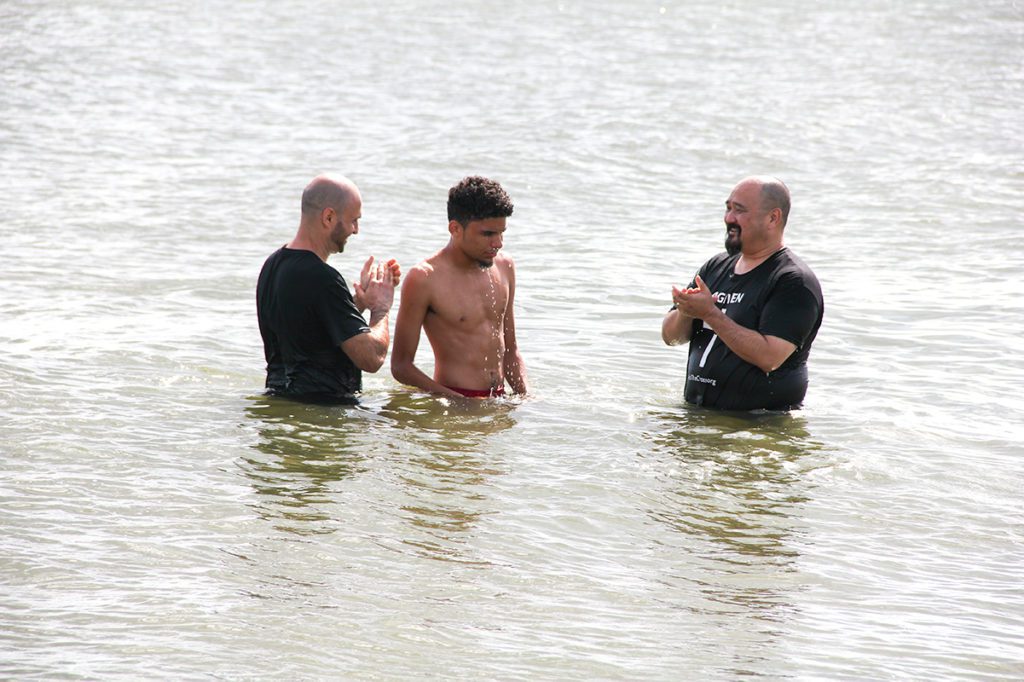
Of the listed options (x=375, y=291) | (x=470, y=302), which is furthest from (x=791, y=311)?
(x=375, y=291)

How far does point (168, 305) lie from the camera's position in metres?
11.7

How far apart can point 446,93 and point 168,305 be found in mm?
12506

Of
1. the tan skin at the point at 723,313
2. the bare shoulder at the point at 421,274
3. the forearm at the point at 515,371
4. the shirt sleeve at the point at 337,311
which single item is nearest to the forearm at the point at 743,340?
the tan skin at the point at 723,313

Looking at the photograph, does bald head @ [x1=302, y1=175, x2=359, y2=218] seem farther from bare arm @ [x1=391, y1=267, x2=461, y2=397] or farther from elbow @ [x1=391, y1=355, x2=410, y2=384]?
elbow @ [x1=391, y1=355, x2=410, y2=384]

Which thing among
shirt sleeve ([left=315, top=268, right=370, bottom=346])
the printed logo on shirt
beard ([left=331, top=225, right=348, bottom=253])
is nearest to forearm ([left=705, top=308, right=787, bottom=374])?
the printed logo on shirt

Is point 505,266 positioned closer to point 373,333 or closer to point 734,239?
point 373,333

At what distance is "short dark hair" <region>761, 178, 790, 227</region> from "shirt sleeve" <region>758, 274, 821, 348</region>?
436 millimetres

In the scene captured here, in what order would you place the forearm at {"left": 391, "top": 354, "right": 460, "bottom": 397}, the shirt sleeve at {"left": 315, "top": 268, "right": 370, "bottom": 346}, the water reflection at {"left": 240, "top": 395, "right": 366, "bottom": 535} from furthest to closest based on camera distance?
1. the forearm at {"left": 391, "top": 354, "right": 460, "bottom": 397}
2. the shirt sleeve at {"left": 315, "top": 268, "right": 370, "bottom": 346}
3. the water reflection at {"left": 240, "top": 395, "right": 366, "bottom": 535}

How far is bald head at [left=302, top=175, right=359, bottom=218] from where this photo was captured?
754 cm

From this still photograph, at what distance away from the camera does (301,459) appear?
7566 millimetres

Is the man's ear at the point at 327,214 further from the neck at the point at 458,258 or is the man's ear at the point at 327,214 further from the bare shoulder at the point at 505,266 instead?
the bare shoulder at the point at 505,266

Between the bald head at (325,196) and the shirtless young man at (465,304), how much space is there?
58 cm

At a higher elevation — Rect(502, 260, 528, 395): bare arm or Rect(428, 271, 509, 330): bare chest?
Rect(428, 271, 509, 330): bare chest

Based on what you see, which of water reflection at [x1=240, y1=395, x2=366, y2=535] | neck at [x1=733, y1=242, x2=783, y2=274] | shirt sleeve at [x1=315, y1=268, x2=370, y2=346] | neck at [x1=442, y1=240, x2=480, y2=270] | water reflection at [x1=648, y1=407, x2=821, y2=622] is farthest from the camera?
neck at [x1=733, y1=242, x2=783, y2=274]
